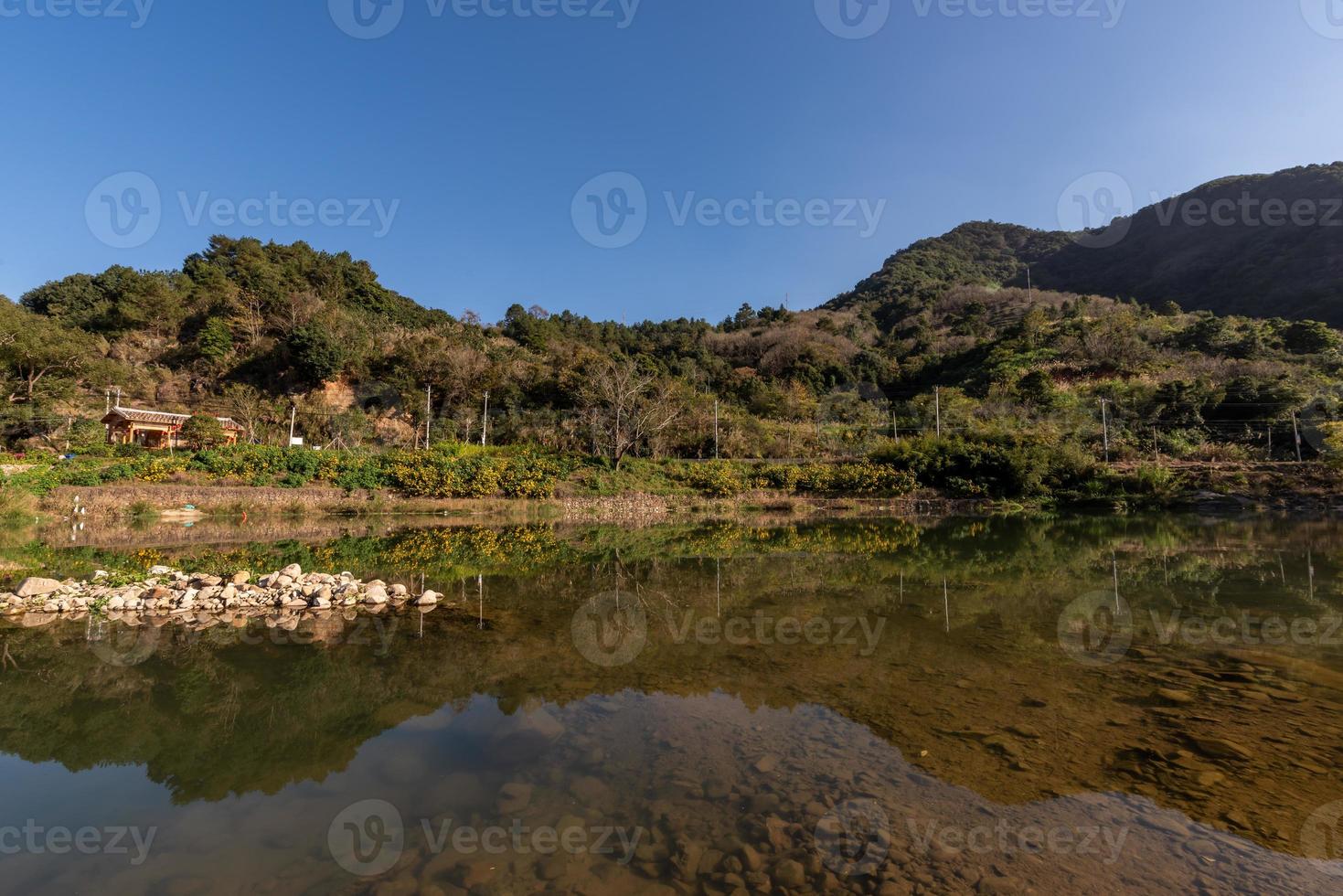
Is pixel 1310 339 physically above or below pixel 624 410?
above

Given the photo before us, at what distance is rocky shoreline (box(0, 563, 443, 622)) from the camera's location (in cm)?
644

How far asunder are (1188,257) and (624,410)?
64.7 meters

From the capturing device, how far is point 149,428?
25.1 meters

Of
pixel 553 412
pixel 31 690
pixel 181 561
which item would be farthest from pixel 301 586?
pixel 553 412

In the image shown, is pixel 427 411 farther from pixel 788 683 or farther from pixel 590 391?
pixel 788 683

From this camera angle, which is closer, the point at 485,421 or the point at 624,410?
the point at 624,410

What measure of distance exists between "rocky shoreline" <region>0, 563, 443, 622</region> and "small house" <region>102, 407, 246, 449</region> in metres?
20.2

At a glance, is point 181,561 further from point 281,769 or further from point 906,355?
point 906,355

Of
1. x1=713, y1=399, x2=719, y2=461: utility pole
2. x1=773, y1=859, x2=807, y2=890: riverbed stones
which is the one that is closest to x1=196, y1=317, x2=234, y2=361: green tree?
x1=713, y1=399, x2=719, y2=461: utility pole

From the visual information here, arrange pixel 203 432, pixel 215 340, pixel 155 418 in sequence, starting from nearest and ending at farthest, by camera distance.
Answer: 1. pixel 203 432
2. pixel 155 418
3. pixel 215 340

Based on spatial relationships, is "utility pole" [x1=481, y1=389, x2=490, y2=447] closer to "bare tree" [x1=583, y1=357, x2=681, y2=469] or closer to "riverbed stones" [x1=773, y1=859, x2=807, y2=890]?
"bare tree" [x1=583, y1=357, x2=681, y2=469]

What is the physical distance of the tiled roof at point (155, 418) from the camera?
960 inches

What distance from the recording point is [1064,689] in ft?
13.8

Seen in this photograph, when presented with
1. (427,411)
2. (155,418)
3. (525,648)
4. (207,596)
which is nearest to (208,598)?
(207,596)
